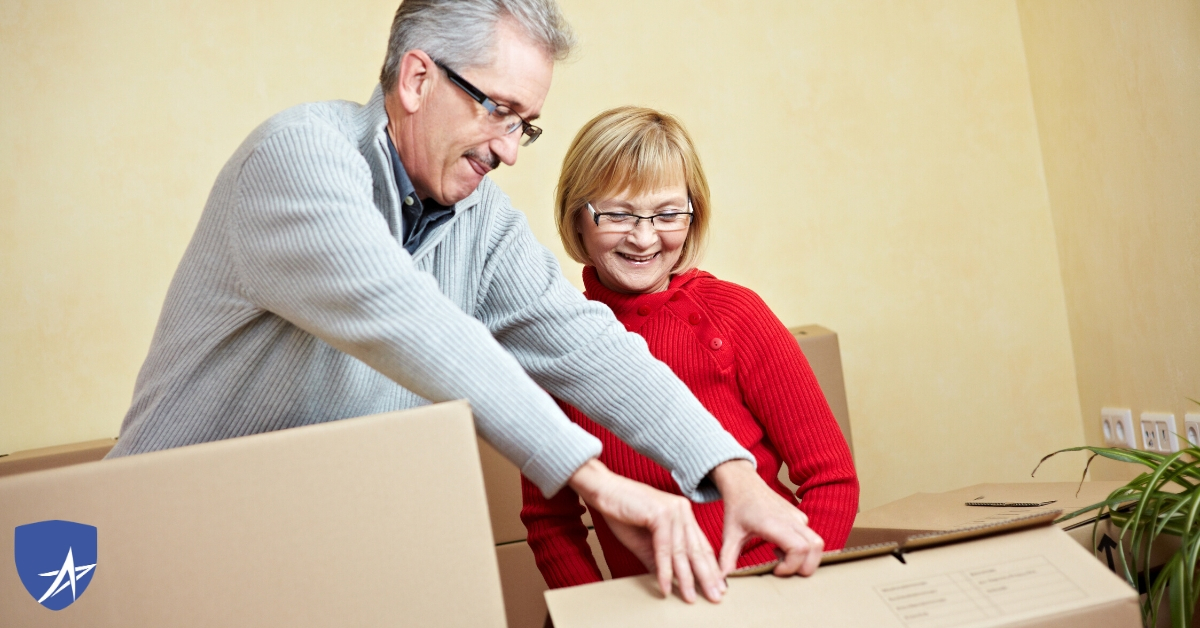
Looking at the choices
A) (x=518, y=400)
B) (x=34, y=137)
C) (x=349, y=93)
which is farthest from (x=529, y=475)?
(x=34, y=137)

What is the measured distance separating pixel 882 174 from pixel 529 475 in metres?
1.53

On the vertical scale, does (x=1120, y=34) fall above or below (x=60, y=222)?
below

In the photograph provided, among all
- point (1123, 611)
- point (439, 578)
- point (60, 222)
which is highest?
point (60, 222)

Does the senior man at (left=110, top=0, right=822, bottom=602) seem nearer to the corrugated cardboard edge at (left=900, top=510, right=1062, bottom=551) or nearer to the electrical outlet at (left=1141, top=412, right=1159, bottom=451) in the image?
the corrugated cardboard edge at (left=900, top=510, right=1062, bottom=551)

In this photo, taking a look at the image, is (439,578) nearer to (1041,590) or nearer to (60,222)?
(1041,590)

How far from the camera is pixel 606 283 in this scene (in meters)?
1.30

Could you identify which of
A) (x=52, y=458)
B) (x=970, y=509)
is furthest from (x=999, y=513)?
(x=52, y=458)

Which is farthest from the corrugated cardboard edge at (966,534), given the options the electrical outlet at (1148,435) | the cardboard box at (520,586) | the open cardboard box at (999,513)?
the electrical outlet at (1148,435)

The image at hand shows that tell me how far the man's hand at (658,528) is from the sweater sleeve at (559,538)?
30 centimetres

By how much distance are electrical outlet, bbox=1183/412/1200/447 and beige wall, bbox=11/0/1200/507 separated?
14.4 inches

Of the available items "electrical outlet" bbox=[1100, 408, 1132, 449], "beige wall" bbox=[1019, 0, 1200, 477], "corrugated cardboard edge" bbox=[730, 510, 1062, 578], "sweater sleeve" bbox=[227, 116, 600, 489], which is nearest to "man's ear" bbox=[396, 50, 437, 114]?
"sweater sleeve" bbox=[227, 116, 600, 489]

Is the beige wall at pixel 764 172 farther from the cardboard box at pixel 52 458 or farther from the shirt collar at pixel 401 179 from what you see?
the shirt collar at pixel 401 179

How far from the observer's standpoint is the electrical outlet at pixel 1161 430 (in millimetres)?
1726

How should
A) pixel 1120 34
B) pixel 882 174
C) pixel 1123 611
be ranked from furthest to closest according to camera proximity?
pixel 882 174
pixel 1120 34
pixel 1123 611
